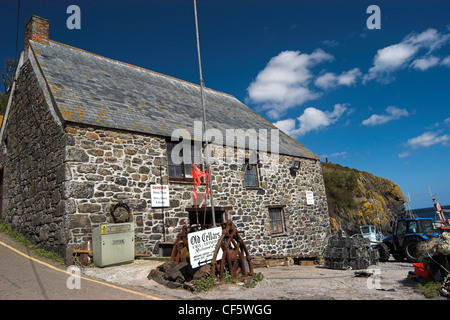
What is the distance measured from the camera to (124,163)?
9820 mm

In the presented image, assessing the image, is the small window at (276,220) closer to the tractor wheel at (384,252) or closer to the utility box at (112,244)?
the tractor wheel at (384,252)

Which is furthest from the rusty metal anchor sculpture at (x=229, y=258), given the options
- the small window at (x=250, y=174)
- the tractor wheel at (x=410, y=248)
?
the tractor wheel at (x=410, y=248)

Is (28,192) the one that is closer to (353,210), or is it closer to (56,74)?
(56,74)

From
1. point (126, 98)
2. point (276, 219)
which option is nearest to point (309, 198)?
point (276, 219)

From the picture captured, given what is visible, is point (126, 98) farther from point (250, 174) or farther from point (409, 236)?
point (409, 236)

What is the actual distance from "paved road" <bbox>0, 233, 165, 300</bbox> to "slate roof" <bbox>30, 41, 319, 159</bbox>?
402 centimetres

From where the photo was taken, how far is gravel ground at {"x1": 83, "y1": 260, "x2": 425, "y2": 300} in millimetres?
5911

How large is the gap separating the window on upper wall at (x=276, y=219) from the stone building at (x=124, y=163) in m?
0.06

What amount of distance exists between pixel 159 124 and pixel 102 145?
8.37 ft

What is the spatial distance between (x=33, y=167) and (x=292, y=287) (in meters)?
9.51

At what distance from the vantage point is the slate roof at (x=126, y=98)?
33.5ft

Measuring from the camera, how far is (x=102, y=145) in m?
9.46

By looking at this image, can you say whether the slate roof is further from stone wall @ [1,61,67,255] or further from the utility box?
the utility box
